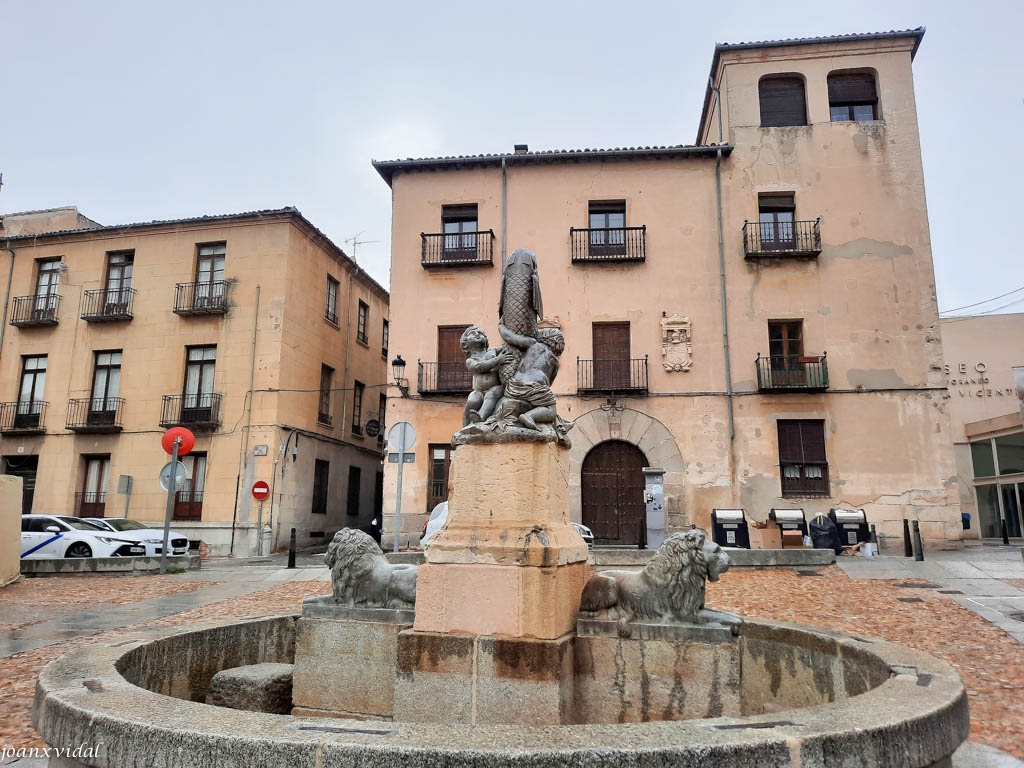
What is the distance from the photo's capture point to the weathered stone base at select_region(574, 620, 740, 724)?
3717 mm

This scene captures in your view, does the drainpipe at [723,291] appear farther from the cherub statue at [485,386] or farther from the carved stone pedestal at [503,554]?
the carved stone pedestal at [503,554]

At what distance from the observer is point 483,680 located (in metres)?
3.77

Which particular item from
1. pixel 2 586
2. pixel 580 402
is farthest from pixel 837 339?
pixel 2 586

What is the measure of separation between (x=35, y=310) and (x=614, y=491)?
67.4ft

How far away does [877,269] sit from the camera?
1942 cm

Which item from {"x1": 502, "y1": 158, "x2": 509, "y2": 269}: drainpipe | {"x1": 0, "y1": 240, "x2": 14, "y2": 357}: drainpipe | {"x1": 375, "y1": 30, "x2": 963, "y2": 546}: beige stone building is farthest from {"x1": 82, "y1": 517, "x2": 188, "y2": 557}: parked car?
{"x1": 502, "y1": 158, "x2": 509, "y2": 269}: drainpipe

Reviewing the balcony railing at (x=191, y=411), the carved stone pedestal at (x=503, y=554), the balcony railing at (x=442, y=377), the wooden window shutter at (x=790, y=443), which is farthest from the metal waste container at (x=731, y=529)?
the balcony railing at (x=191, y=411)

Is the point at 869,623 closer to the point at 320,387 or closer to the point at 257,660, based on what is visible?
the point at 257,660

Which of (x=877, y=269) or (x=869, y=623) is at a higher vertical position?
(x=877, y=269)

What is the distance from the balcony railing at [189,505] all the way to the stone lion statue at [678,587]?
63.2 ft

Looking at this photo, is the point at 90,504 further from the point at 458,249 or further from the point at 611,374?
the point at 611,374

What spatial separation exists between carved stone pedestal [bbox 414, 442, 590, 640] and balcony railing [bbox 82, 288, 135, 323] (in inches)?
873

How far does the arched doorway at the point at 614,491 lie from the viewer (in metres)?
18.7

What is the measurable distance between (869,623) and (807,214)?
49.8 ft
